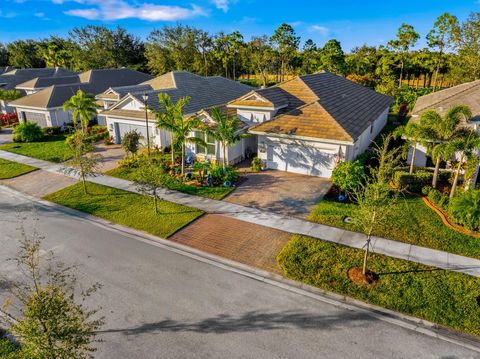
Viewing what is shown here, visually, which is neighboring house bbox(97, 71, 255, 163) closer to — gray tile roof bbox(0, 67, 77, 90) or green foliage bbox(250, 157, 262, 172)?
green foliage bbox(250, 157, 262, 172)

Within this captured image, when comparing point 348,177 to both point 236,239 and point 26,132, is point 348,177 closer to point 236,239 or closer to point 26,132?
point 236,239

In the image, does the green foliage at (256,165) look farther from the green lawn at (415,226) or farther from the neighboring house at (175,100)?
the green lawn at (415,226)

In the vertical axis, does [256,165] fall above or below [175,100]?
below

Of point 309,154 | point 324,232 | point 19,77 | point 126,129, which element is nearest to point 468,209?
point 324,232

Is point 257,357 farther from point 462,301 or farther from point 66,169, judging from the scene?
point 66,169

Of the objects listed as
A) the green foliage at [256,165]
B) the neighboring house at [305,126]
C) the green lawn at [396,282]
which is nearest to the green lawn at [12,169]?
the neighboring house at [305,126]

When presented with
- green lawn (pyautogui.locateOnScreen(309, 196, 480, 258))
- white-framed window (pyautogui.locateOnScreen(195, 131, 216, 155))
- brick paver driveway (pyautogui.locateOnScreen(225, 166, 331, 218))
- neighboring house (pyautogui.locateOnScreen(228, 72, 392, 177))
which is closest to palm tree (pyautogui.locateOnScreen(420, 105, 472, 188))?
green lawn (pyautogui.locateOnScreen(309, 196, 480, 258))
